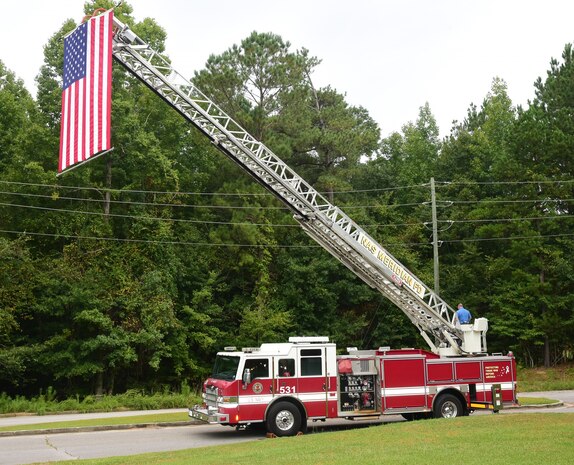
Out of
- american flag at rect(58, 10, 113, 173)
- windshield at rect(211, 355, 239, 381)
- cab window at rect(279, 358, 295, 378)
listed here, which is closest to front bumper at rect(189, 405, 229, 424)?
windshield at rect(211, 355, 239, 381)

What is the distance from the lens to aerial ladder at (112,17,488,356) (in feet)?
58.7

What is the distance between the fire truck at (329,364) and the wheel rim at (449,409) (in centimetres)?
3

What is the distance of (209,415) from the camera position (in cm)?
1662

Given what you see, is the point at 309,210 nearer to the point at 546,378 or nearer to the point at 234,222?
the point at 234,222

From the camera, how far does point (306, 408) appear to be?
1695cm

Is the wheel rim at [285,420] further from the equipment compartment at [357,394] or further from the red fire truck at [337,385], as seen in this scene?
the equipment compartment at [357,394]

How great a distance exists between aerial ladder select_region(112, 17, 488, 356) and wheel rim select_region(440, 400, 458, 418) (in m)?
1.78

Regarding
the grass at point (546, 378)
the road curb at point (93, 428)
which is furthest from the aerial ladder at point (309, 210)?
the grass at point (546, 378)

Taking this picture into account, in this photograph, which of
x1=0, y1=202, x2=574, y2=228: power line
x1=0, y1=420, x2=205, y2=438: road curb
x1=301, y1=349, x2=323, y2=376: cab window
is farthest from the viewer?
x1=0, y1=202, x2=574, y2=228: power line

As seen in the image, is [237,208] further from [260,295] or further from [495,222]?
[495,222]

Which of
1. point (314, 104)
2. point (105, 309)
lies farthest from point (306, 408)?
point (314, 104)

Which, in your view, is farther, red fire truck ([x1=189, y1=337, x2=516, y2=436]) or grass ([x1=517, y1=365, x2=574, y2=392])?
grass ([x1=517, y1=365, x2=574, y2=392])

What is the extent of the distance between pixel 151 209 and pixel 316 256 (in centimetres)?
936

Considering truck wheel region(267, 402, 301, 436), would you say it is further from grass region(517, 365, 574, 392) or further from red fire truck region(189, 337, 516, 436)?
grass region(517, 365, 574, 392)
